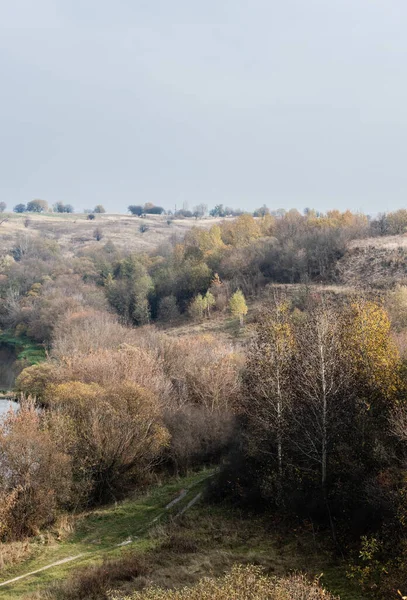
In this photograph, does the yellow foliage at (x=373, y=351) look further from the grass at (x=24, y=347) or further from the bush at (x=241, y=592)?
the grass at (x=24, y=347)

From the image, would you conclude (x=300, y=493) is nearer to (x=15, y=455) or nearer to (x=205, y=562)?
(x=205, y=562)

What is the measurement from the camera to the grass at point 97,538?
19.8m

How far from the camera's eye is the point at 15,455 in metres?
26.0

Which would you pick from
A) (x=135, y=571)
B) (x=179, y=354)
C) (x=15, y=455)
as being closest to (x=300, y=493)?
(x=135, y=571)

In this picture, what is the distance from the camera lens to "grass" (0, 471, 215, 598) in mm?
19797

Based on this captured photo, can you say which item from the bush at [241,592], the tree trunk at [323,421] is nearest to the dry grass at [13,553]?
the bush at [241,592]

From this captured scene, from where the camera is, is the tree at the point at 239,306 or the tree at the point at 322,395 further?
the tree at the point at 239,306

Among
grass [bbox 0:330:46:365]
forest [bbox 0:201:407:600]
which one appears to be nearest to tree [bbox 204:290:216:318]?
forest [bbox 0:201:407:600]

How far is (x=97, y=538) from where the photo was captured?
24.4 metres

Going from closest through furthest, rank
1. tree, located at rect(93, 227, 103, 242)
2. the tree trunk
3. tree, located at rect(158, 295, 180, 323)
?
the tree trunk
tree, located at rect(158, 295, 180, 323)
tree, located at rect(93, 227, 103, 242)

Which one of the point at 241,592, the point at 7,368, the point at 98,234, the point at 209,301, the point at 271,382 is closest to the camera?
the point at 241,592

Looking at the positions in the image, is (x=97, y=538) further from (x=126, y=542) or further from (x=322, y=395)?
(x=322, y=395)

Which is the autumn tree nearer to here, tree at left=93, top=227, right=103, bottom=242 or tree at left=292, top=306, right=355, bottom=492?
tree at left=292, top=306, right=355, bottom=492

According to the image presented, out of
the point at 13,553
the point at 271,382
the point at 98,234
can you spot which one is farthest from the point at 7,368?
the point at 98,234
